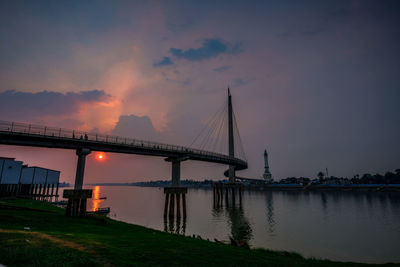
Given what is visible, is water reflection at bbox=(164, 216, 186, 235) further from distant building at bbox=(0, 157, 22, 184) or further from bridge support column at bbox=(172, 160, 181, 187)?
distant building at bbox=(0, 157, 22, 184)

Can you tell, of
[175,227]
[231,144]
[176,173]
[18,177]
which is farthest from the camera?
[231,144]

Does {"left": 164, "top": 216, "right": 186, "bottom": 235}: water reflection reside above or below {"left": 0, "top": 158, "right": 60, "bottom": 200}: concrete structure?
below

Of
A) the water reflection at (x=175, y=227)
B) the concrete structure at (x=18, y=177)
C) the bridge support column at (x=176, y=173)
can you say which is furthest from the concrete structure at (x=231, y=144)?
the concrete structure at (x=18, y=177)

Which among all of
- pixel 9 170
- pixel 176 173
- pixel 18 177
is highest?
pixel 9 170

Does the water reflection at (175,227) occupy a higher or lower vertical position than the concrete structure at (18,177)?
lower

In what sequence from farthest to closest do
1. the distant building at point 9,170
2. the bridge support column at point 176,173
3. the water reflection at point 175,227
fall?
the distant building at point 9,170, the bridge support column at point 176,173, the water reflection at point 175,227

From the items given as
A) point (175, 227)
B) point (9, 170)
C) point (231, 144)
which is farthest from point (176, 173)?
point (9, 170)

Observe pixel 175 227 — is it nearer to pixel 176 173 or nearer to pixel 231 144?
pixel 176 173

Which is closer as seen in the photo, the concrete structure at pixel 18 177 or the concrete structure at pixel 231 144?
the concrete structure at pixel 18 177

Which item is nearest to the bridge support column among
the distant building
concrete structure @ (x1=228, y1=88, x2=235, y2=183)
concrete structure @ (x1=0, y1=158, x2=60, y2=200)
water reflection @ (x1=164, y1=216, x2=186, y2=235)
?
water reflection @ (x1=164, y1=216, x2=186, y2=235)

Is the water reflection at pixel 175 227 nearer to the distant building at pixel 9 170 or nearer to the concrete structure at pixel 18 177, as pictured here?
the concrete structure at pixel 18 177

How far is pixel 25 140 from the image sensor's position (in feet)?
93.0

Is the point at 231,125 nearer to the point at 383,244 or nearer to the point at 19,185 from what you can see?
the point at 383,244

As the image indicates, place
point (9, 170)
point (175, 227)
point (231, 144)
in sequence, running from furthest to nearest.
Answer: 1. point (231, 144)
2. point (9, 170)
3. point (175, 227)
